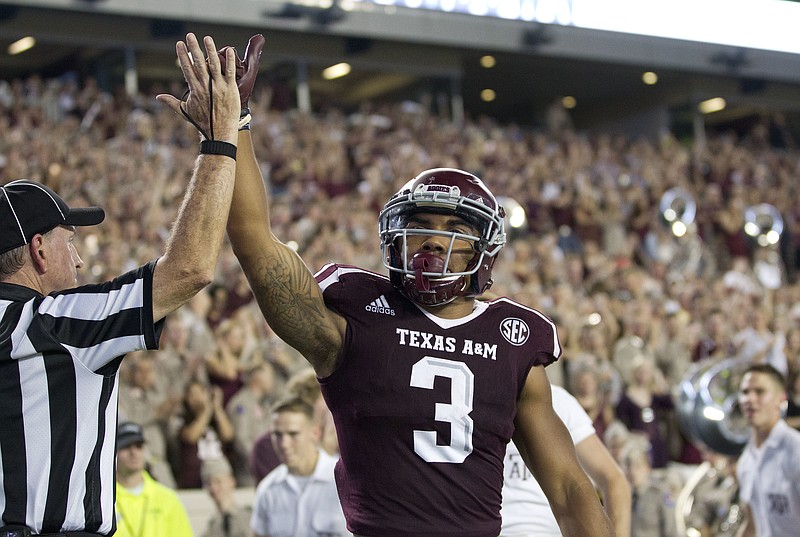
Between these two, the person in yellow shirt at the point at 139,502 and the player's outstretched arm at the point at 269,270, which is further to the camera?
the person in yellow shirt at the point at 139,502

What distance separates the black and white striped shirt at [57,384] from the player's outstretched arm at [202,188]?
67 mm

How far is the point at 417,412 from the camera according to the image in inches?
127

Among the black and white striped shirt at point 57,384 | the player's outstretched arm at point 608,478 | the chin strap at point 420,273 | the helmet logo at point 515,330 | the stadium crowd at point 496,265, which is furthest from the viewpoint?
the stadium crowd at point 496,265

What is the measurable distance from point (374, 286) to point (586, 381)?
5.19m

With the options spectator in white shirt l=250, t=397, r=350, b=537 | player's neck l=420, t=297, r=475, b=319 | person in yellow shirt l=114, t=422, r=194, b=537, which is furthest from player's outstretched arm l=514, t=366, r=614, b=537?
person in yellow shirt l=114, t=422, r=194, b=537

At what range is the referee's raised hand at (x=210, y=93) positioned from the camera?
302cm

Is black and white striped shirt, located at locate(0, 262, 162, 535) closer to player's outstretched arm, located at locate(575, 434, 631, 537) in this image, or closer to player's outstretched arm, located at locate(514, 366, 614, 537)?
player's outstretched arm, located at locate(514, 366, 614, 537)

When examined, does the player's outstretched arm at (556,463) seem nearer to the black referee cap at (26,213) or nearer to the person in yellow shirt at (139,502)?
the black referee cap at (26,213)

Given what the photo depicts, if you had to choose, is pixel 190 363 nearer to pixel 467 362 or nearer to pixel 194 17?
pixel 467 362

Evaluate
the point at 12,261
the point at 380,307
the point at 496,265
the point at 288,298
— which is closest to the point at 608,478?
the point at 380,307

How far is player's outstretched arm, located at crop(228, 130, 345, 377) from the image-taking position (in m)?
3.17

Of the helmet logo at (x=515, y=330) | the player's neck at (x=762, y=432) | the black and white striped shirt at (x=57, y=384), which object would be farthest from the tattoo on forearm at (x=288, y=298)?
the player's neck at (x=762, y=432)

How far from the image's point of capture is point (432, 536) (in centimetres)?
318

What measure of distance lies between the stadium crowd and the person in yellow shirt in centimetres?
127
